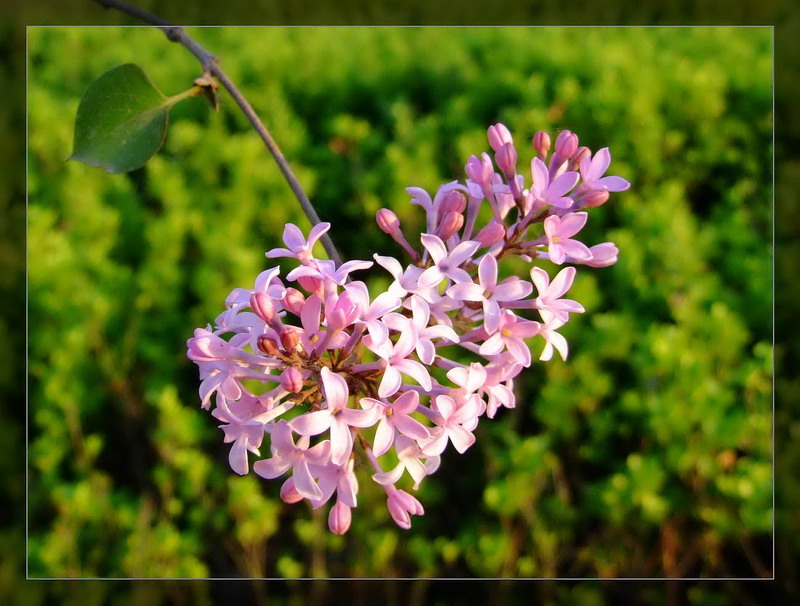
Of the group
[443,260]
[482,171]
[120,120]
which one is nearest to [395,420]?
[443,260]

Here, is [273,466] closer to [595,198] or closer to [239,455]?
[239,455]

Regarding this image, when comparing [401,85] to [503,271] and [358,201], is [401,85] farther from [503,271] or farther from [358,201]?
[503,271]

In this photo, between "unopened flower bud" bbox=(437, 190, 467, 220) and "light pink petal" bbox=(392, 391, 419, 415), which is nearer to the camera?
"light pink petal" bbox=(392, 391, 419, 415)

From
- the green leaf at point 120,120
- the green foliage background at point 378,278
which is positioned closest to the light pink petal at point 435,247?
the green leaf at point 120,120

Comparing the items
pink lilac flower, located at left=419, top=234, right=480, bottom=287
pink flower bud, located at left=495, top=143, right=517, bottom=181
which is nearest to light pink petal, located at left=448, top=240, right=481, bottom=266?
pink lilac flower, located at left=419, top=234, right=480, bottom=287

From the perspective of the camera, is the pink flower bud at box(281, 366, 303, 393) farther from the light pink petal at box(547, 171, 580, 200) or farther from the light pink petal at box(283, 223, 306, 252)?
the light pink petal at box(547, 171, 580, 200)

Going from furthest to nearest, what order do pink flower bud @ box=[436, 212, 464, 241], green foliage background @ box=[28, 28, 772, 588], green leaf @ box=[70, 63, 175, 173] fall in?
1. green foliage background @ box=[28, 28, 772, 588]
2. green leaf @ box=[70, 63, 175, 173]
3. pink flower bud @ box=[436, 212, 464, 241]

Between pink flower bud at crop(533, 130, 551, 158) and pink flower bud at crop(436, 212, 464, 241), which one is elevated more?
pink flower bud at crop(533, 130, 551, 158)
